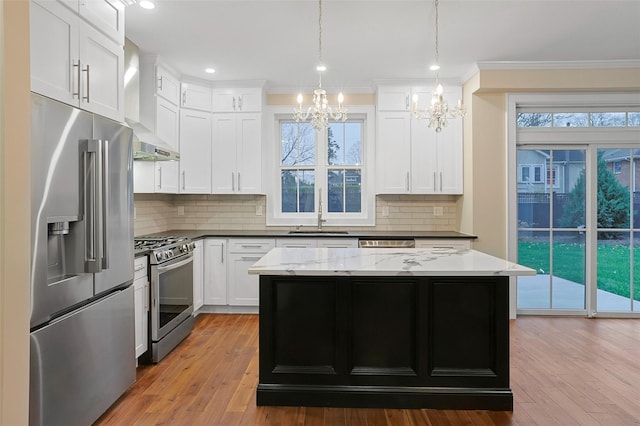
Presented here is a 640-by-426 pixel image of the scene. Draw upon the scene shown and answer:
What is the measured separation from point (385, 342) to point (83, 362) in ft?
5.67

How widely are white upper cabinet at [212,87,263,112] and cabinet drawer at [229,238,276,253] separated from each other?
1.58 meters

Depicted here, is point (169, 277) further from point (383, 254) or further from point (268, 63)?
point (268, 63)

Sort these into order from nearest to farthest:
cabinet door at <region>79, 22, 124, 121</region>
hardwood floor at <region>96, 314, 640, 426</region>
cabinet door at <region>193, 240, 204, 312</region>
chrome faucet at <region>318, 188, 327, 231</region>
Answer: cabinet door at <region>79, 22, 124, 121</region> < hardwood floor at <region>96, 314, 640, 426</region> < cabinet door at <region>193, 240, 204, 312</region> < chrome faucet at <region>318, 188, 327, 231</region>

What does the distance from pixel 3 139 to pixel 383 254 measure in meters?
2.32

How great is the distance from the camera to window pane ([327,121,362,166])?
5266mm

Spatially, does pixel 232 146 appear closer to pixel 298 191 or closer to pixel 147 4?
pixel 298 191

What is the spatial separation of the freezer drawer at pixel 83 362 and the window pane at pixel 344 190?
304cm

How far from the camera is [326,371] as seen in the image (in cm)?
255

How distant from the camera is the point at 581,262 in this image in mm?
4523

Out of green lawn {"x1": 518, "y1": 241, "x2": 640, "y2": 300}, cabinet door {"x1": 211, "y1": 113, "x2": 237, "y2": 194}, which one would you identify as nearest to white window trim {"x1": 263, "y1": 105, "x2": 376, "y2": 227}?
cabinet door {"x1": 211, "y1": 113, "x2": 237, "y2": 194}

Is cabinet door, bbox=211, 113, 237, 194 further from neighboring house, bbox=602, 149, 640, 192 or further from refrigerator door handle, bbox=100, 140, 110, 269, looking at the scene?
neighboring house, bbox=602, 149, 640, 192

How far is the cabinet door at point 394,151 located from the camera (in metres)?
4.77

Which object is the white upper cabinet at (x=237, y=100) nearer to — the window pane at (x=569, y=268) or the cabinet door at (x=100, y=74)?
the cabinet door at (x=100, y=74)

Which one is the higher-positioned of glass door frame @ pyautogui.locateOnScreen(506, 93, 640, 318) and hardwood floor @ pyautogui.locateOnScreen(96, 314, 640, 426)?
glass door frame @ pyautogui.locateOnScreen(506, 93, 640, 318)
